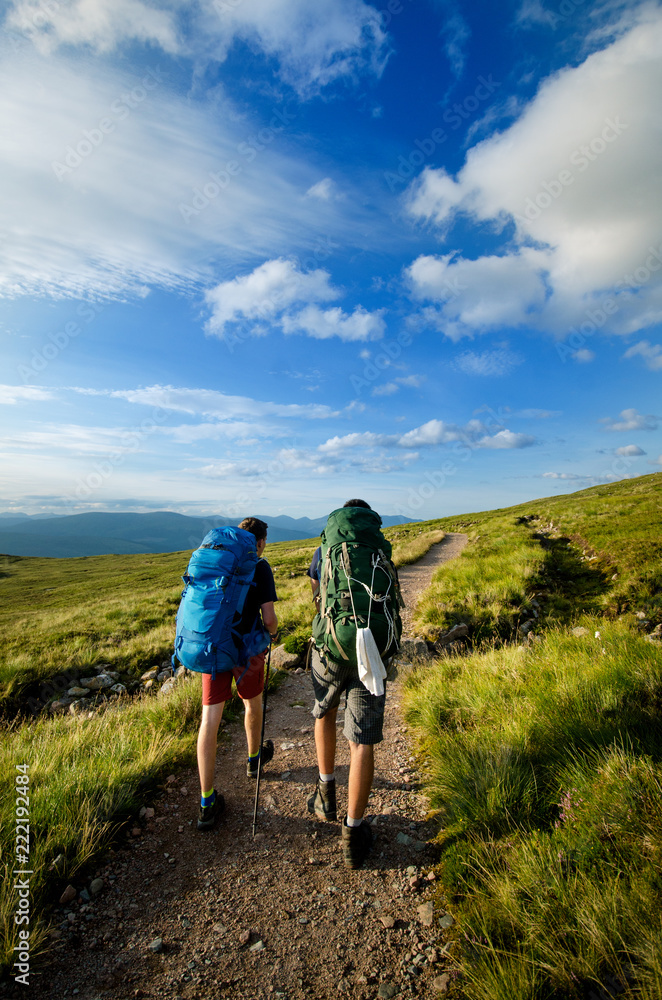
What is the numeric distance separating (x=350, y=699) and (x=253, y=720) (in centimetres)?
179

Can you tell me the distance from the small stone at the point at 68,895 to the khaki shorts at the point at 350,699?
2259 millimetres

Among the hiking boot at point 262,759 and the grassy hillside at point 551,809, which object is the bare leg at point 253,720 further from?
the grassy hillside at point 551,809

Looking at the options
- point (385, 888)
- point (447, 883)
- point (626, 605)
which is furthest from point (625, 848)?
point (626, 605)

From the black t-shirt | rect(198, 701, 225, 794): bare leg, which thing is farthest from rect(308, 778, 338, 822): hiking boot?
the black t-shirt

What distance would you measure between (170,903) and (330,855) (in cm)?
140

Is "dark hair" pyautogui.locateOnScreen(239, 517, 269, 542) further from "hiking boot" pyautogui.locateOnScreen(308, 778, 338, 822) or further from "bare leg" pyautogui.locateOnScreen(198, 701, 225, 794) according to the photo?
"hiking boot" pyautogui.locateOnScreen(308, 778, 338, 822)

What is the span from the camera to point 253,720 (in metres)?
5.01

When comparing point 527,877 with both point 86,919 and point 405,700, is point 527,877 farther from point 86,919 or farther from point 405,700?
point 405,700

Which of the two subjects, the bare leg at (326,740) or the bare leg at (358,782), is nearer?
the bare leg at (358,782)

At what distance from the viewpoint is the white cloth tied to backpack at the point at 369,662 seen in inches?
140

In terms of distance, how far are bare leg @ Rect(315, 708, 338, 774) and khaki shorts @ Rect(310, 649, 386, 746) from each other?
0.51 ft

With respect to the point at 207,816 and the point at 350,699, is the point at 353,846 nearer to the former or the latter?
the point at 350,699

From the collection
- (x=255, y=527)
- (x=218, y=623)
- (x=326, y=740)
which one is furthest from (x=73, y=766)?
(x=255, y=527)

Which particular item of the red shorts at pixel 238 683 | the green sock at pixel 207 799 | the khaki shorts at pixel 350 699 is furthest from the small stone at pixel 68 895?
the khaki shorts at pixel 350 699
